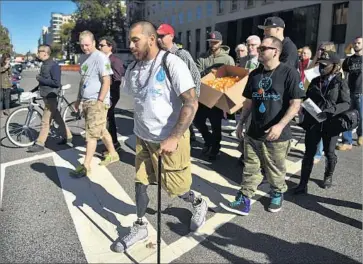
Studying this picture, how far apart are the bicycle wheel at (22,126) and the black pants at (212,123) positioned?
3158 mm

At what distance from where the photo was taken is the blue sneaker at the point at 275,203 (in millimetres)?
3745

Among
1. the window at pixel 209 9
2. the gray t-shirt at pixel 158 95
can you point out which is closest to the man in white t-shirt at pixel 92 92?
the gray t-shirt at pixel 158 95

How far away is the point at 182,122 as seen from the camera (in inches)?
105

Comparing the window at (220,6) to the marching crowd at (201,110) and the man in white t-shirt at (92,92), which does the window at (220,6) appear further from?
the man in white t-shirt at (92,92)

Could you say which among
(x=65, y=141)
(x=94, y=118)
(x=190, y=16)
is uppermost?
(x=190, y=16)

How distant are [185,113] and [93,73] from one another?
255 centimetres

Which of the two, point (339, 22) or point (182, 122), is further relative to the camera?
point (339, 22)

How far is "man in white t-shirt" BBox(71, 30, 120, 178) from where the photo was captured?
15.5 ft

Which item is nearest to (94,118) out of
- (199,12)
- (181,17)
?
(199,12)

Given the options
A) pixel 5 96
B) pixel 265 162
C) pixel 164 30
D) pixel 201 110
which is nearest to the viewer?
pixel 265 162

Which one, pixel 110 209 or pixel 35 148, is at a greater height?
pixel 35 148

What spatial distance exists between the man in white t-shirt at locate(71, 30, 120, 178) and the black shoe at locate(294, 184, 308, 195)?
2.80 m

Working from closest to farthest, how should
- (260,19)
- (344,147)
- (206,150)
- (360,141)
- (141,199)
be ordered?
(141,199), (206,150), (344,147), (360,141), (260,19)

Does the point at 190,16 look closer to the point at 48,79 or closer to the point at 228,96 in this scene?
the point at 48,79
